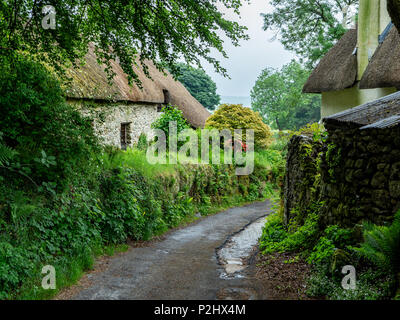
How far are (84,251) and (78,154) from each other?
73.1 inches

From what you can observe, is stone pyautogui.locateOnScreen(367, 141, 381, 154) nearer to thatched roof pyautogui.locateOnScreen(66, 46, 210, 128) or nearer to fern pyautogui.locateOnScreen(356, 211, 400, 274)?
fern pyautogui.locateOnScreen(356, 211, 400, 274)

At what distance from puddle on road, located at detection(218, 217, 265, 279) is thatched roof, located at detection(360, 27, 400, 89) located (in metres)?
5.47

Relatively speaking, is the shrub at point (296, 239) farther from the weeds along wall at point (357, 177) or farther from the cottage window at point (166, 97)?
the cottage window at point (166, 97)

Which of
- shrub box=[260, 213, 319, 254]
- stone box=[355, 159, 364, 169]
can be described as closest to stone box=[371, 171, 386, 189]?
stone box=[355, 159, 364, 169]

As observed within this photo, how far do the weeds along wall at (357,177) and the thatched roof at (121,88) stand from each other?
14.2 ft

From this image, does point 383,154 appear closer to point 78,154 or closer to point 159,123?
point 78,154

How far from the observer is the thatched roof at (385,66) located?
10031mm

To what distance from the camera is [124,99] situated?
50.9 feet

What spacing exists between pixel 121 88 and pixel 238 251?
9668 mm

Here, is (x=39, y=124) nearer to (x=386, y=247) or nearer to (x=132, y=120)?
(x=386, y=247)

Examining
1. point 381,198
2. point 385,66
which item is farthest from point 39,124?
point 385,66

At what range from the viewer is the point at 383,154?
201 inches

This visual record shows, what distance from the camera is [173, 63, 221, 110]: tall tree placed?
41.8 meters
